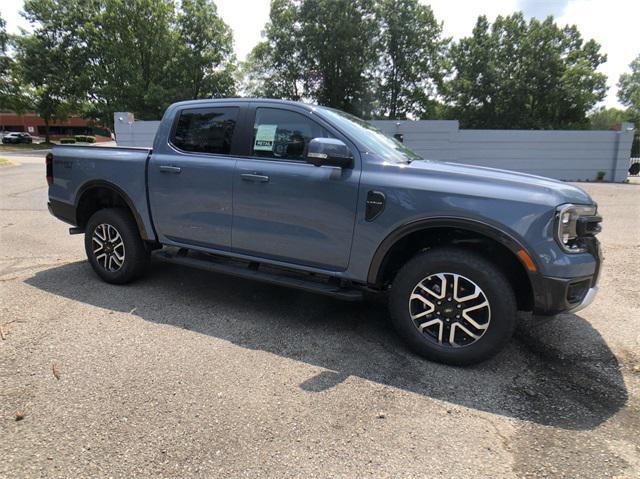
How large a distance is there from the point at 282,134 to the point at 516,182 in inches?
77.9

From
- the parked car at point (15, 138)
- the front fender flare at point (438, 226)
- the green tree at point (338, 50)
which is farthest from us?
the parked car at point (15, 138)

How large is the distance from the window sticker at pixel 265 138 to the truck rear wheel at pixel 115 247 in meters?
1.76

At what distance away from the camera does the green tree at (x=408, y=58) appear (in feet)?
139

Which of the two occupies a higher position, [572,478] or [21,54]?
[21,54]

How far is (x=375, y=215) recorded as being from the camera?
3.43 m

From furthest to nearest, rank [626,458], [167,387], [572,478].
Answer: [167,387] < [626,458] < [572,478]

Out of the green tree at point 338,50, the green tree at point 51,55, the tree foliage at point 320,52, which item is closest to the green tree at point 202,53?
the tree foliage at point 320,52

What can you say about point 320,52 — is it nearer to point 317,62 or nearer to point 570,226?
point 317,62

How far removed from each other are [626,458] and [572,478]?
1.31 feet

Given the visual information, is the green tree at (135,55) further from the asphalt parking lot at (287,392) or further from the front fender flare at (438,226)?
the front fender flare at (438,226)

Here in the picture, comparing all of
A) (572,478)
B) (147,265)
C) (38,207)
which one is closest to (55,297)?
(147,265)

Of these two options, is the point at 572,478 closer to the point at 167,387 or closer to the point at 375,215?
the point at 375,215

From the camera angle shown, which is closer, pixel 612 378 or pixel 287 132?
pixel 612 378

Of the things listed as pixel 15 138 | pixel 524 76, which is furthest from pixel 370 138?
pixel 15 138
